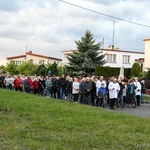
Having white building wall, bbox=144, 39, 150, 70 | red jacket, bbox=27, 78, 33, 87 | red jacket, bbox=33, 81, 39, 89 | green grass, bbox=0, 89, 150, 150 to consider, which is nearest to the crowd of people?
red jacket, bbox=33, 81, 39, 89

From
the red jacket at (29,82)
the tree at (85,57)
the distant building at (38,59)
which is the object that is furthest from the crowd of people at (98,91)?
the distant building at (38,59)

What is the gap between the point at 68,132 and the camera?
1031 centimetres

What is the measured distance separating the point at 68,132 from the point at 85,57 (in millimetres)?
40383

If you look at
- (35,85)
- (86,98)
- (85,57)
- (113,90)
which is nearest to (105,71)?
(85,57)

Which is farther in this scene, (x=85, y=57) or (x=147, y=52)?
(x=147, y=52)

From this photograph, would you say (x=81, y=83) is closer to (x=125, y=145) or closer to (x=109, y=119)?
(x=109, y=119)

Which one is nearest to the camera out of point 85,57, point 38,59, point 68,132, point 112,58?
point 68,132

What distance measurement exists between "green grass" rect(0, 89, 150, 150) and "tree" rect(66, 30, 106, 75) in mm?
36059

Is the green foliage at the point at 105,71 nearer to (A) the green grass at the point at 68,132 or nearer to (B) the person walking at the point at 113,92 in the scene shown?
(B) the person walking at the point at 113,92

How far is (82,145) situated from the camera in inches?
342

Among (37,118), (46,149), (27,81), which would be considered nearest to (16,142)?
(46,149)

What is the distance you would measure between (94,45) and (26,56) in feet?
199

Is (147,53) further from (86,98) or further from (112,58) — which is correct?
(86,98)

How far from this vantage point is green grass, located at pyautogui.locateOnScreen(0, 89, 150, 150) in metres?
8.66
